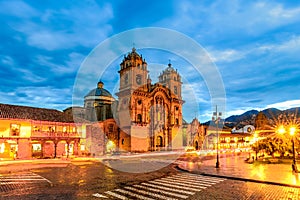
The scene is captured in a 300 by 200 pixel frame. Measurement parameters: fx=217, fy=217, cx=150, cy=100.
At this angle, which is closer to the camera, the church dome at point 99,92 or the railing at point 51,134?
the railing at point 51,134

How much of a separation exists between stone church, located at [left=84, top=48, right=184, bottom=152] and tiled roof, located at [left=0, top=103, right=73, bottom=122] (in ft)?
32.0

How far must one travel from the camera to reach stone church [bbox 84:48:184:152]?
50812 mm

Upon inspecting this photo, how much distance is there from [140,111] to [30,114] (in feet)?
81.7

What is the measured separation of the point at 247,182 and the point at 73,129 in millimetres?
31832

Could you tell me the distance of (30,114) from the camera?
35188mm

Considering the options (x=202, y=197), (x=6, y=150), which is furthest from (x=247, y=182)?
(x=6, y=150)

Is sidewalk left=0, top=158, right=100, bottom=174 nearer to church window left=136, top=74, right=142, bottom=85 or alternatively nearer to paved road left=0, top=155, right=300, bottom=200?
paved road left=0, top=155, right=300, bottom=200

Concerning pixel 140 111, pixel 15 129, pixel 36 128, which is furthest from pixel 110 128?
pixel 15 129

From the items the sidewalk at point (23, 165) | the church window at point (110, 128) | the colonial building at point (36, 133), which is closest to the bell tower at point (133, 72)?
the church window at point (110, 128)

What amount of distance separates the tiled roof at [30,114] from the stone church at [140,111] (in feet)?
32.0

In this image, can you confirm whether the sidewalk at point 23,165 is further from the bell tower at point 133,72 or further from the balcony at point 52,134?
the bell tower at point 133,72

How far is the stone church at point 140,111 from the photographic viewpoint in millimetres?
50812

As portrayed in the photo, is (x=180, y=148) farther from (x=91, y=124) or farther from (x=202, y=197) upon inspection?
(x=202, y=197)

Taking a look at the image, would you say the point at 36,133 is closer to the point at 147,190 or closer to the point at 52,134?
the point at 52,134
